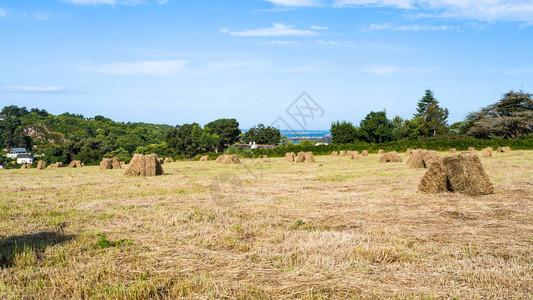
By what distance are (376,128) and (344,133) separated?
6463mm

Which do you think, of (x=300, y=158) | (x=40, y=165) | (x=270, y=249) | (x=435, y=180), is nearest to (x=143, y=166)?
(x=435, y=180)

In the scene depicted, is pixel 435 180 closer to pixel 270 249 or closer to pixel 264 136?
pixel 270 249

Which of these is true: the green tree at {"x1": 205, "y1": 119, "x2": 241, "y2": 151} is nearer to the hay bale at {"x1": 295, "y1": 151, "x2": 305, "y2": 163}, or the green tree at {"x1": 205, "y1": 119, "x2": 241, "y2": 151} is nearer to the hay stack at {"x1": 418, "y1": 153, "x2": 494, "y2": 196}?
the hay bale at {"x1": 295, "y1": 151, "x2": 305, "y2": 163}

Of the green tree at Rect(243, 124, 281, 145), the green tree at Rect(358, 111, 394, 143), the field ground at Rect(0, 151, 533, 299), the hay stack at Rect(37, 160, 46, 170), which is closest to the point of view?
the field ground at Rect(0, 151, 533, 299)

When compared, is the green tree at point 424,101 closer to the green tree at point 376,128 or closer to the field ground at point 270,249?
the green tree at point 376,128

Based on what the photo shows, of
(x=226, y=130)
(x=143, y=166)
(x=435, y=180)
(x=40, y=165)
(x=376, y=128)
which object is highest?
(x=226, y=130)

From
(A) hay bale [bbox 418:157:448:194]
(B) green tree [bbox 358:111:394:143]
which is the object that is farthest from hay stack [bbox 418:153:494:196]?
(B) green tree [bbox 358:111:394:143]

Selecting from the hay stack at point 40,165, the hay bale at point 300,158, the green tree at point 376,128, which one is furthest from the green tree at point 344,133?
the hay stack at point 40,165

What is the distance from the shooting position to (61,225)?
21.5 ft

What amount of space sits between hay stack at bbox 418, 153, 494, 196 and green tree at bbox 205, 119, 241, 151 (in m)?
83.3

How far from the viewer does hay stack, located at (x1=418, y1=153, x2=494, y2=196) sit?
32.0 ft

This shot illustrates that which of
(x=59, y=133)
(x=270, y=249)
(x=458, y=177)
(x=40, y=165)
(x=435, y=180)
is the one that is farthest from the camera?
(x=59, y=133)

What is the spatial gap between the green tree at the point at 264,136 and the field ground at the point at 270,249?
8212 centimetres

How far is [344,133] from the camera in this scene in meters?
69.1
